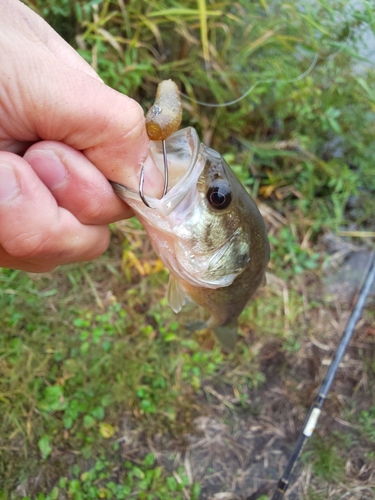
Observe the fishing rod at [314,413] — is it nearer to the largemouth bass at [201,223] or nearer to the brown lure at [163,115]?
the largemouth bass at [201,223]

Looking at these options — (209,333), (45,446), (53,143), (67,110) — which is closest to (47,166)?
(53,143)

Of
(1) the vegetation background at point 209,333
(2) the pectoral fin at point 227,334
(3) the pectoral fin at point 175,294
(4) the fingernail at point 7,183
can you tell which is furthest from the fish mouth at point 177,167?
(1) the vegetation background at point 209,333

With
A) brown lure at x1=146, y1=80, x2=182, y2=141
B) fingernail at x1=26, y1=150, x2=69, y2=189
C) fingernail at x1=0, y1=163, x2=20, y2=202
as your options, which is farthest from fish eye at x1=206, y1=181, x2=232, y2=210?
fingernail at x1=0, y1=163, x2=20, y2=202

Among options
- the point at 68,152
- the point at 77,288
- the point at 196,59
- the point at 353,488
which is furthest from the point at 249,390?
the point at 196,59

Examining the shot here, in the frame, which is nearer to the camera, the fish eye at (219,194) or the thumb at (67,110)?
the thumb at (67,110)

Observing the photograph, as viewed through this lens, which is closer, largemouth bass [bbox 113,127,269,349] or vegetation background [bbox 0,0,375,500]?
largemouth bass [bbox 113,127,269,349]

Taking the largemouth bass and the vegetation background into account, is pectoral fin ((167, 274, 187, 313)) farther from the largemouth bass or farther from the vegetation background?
the vegetation background
